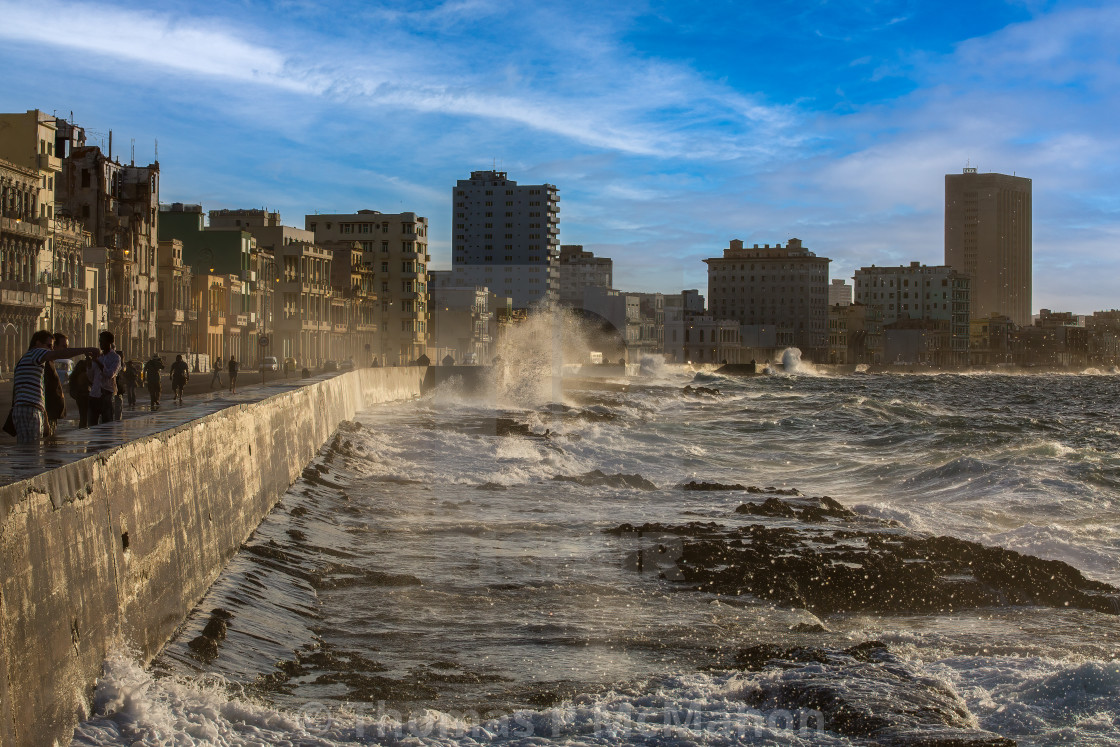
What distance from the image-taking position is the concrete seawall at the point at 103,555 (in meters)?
4.73

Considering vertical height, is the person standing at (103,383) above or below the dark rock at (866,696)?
above

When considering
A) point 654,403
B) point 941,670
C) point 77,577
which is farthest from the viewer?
point 654,403

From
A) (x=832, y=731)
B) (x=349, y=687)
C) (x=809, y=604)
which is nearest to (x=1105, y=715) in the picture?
(x=832, y=731)

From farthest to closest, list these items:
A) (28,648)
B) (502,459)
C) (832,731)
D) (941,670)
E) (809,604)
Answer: (502,459), (809,604), (941,670), (832,731), (28,648)

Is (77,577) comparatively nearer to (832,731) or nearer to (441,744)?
(441,744)

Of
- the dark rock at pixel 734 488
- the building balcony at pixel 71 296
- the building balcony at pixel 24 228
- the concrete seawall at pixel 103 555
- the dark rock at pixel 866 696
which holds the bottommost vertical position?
the dark rock at pixel 734 488

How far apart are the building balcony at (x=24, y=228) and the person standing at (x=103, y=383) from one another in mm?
36805

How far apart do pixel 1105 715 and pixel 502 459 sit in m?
16.0

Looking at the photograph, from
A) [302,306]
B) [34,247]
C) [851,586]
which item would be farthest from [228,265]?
[851,586]

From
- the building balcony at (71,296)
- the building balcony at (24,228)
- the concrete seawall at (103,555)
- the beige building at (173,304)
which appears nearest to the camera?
the concrete seawall at (103,555)

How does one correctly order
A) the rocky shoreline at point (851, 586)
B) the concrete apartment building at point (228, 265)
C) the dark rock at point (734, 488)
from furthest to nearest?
1. the concrete apartment building at point (228, 265)
2. the dark rock at point (734, 488)
3. the rocky shoreline at point (851, 586)

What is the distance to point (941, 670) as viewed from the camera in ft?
25.5

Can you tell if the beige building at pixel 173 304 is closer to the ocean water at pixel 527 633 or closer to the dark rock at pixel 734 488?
the ocean water at pixel 527 633

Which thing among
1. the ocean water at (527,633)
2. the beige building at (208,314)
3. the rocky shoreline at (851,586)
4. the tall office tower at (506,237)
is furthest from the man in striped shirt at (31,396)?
the tall office tower at (506,237)
